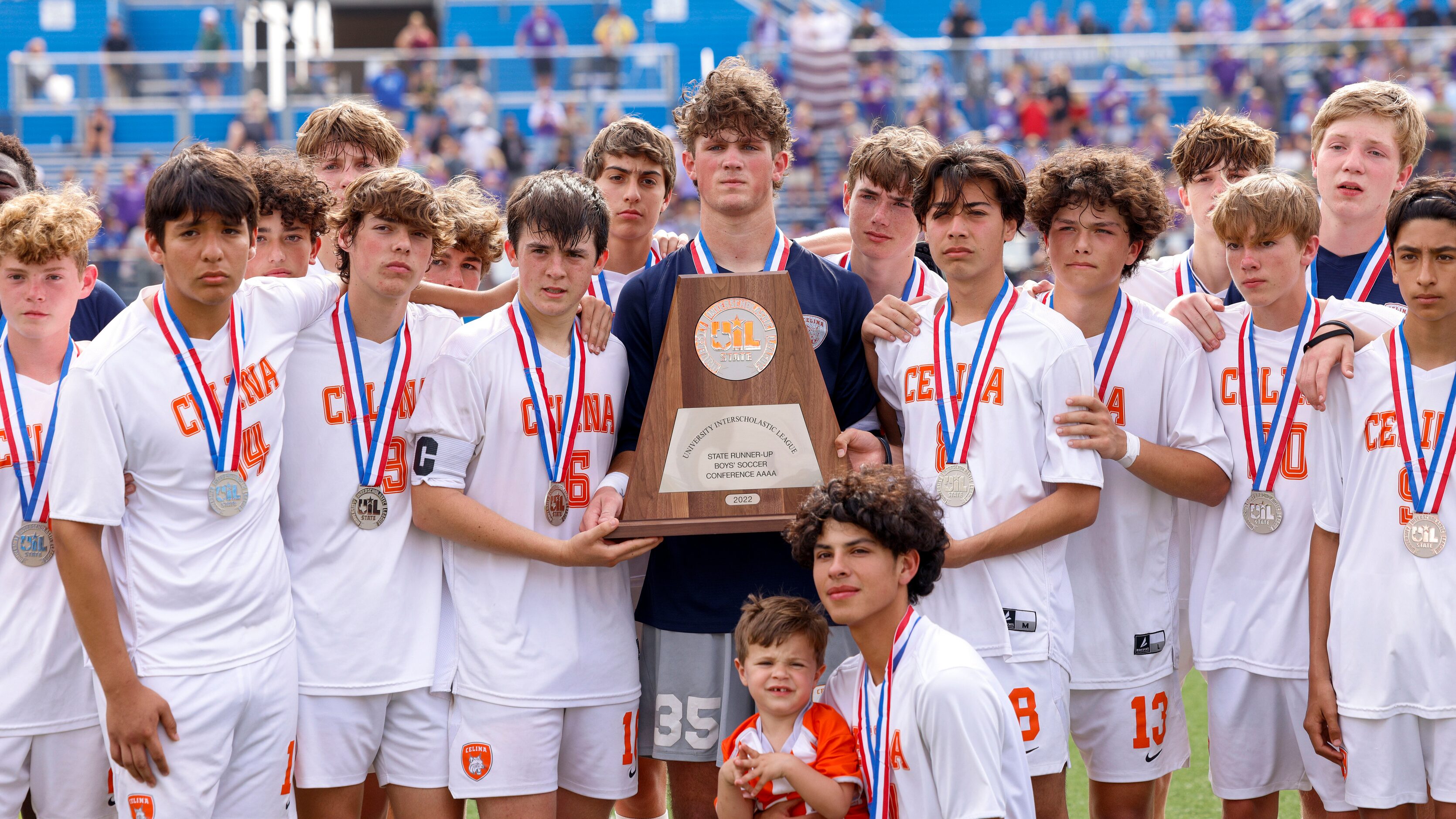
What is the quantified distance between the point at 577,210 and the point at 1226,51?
18.1 m

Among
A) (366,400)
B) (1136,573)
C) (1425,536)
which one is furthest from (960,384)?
(366,400)

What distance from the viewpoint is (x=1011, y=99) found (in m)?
19.4

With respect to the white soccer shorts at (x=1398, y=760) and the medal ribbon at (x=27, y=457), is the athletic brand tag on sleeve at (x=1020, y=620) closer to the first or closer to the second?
the white soccer shorts at (x=1398, y=760)

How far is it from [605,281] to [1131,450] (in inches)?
77.6

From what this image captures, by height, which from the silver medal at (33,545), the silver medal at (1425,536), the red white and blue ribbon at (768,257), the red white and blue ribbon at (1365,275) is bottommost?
the silver medal at (1425,536)

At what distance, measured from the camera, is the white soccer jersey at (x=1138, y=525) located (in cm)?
373

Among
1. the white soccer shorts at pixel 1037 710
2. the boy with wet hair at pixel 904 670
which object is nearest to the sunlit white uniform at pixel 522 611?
the boy with wet hair at pixel 904 670

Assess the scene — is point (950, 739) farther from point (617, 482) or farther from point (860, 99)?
point (860, 99)

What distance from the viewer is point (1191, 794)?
19.2ft

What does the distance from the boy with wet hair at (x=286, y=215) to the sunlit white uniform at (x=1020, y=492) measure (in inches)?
78.3

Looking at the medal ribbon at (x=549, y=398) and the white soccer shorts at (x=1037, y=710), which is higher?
the medal ribbon at (x=549, y=398)

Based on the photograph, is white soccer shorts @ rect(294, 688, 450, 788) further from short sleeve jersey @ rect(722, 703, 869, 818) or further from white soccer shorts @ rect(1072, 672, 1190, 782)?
white soccer shorts @ rect(1072, 672, 1190, 782)

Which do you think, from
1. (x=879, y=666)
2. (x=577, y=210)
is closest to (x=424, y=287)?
(x=577, y=210)

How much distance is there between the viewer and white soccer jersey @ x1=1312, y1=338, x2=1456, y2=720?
3.32 metres
